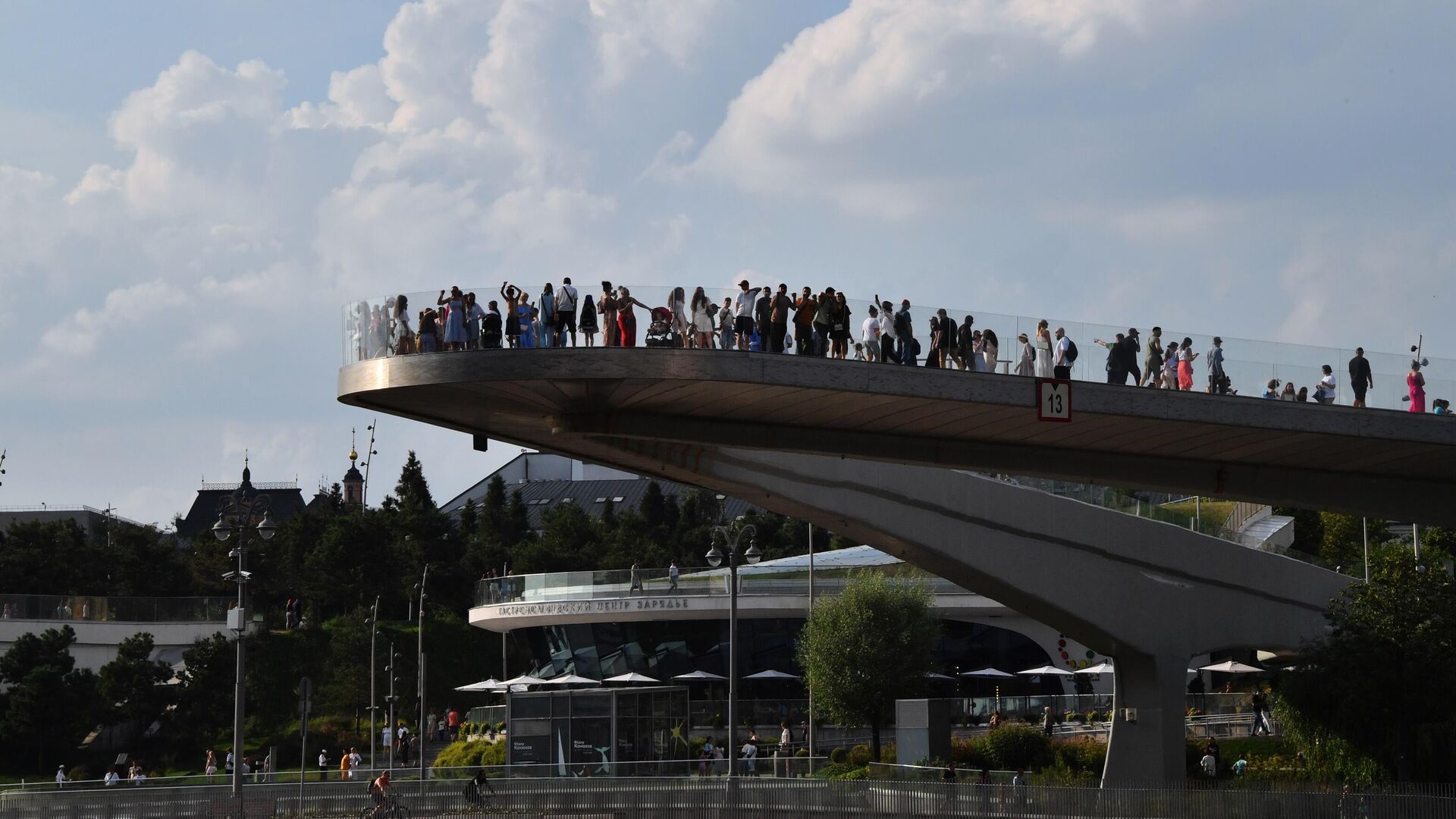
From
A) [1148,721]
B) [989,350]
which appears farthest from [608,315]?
[1148,721]

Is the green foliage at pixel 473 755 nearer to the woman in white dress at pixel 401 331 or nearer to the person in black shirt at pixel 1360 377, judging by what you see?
the woman in white dress at pixel 401 331

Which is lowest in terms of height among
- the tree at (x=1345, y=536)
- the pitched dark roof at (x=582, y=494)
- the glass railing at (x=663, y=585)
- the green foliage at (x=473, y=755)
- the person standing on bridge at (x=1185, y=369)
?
the green foliage at (x=473, y=755)

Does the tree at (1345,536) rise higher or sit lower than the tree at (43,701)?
higher

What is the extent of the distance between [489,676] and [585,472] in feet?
199

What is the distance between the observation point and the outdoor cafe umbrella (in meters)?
69.6

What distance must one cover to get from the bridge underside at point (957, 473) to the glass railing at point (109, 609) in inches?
1826

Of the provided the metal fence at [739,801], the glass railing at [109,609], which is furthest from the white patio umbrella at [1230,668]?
the glass railing at [109,609]

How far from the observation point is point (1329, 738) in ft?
125

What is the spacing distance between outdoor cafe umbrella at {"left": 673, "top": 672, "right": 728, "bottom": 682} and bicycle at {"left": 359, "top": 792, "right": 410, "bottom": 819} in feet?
125

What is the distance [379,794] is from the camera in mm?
31234

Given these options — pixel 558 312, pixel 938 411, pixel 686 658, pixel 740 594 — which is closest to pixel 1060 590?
pixel 938 411

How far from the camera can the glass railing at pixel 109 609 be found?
3078 inches

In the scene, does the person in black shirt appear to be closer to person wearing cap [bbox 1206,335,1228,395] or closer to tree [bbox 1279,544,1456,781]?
person wearing cap [bbox 1206,335,1228,395]

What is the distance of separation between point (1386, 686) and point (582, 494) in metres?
106
